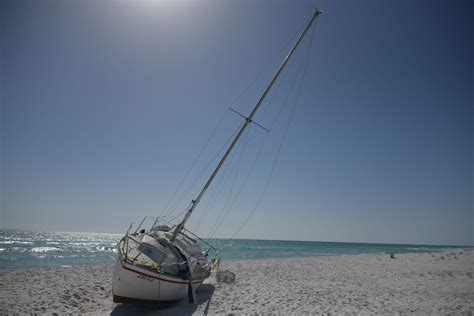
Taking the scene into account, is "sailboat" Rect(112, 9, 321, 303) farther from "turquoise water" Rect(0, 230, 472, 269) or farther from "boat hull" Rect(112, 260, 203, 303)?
"turquoise water" Rect(0, 230, 472, 269)

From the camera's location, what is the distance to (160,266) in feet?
35.5

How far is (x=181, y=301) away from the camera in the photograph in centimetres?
1211

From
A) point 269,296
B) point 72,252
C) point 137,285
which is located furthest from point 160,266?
point 72,252

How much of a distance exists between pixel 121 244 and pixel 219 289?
5434 mm

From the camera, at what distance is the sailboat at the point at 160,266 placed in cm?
1007

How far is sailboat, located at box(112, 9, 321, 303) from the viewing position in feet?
33.0

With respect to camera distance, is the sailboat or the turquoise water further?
the turquoise water

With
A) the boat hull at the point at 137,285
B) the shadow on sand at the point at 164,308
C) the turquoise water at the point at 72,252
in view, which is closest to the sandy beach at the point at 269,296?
the shadow on sand at the point at 164,308

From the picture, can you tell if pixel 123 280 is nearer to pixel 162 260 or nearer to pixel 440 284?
pixel 162 260

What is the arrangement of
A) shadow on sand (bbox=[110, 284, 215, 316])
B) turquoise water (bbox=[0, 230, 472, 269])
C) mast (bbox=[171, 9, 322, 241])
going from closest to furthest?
shadow on sand (bbox=[110, 284, 215, 316]) < mast (bbox=[171, 9, 322, 241]) < turquoise water (bbox=[0, 230, 472, 269])

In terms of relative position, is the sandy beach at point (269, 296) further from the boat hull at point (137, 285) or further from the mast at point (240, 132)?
the mast at point (240, 132)

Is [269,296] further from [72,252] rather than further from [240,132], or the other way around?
[72,252]

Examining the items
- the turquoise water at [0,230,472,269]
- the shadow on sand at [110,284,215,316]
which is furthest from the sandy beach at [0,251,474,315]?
the turquoise water at [0,230,472,269]

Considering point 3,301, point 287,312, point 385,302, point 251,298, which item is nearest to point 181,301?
point 251,298
